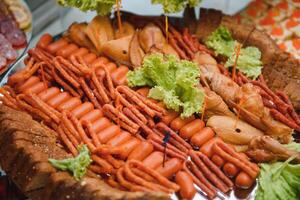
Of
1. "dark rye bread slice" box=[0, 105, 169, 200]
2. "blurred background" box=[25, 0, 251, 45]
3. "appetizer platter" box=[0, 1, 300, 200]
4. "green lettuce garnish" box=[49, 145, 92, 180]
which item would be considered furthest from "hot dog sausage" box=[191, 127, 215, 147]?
Answer: "blurred background" box=[25, 0, 251, 45]

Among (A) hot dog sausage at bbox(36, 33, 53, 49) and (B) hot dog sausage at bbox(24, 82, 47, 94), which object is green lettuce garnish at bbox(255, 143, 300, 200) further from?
(A) hot dog sausage at bbox(36, 33, 53, 49)

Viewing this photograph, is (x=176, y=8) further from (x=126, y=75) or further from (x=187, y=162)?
(x=187, y=162)

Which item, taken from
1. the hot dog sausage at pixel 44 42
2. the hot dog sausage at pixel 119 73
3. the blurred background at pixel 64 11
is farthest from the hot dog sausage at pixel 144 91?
the blurred background at pixel 64 11

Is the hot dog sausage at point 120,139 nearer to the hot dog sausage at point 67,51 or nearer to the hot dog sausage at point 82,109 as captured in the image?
the hot dog sausage at point 82,109

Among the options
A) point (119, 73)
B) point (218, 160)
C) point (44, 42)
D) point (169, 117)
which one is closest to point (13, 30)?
point (44, 42)

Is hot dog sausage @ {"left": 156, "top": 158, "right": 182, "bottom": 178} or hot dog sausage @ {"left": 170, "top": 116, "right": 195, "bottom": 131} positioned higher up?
hot dog sausage @ {"left": 170, "top": 116, "right": 195, "bottom": 131}

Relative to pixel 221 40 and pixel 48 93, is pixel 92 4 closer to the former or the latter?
pixel 48 93
